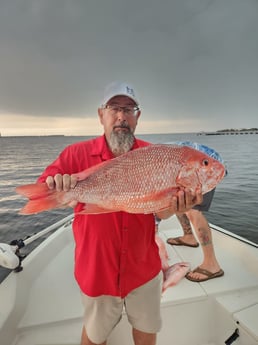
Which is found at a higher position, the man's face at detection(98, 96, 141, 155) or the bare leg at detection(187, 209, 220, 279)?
the man's face at detection(98, 96, 141, 155)

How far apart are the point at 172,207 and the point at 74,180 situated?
0.75m

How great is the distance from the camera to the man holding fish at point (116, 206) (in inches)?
66.6

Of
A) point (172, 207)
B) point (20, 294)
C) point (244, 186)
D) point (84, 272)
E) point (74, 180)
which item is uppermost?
point (74, 180)

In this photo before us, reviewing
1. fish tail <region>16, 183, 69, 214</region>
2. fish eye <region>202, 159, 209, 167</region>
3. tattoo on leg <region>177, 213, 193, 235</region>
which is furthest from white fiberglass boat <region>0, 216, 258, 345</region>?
fish eye <region>202, 159, 209, 167</region>

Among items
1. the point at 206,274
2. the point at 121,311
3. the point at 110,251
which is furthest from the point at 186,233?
the point at 110,251

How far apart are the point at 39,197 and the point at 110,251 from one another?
0.69 metres

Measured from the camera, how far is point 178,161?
1.72m

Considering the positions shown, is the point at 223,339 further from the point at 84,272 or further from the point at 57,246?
the point at 57,246

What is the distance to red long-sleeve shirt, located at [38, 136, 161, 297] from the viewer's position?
6.07 feet

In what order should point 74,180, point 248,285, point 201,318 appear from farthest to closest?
point 248,285 < point 201,318 < point 74,180

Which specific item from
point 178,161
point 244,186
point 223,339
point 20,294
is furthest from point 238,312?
point 244,186

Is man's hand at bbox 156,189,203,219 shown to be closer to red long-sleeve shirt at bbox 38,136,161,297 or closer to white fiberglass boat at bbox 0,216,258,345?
red long-sleeve shirt at bbox 38,136,161,297

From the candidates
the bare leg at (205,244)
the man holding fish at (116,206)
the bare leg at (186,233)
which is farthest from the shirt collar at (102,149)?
the bare leg at (186,233)

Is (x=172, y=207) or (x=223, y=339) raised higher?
(x=172, y=207)
